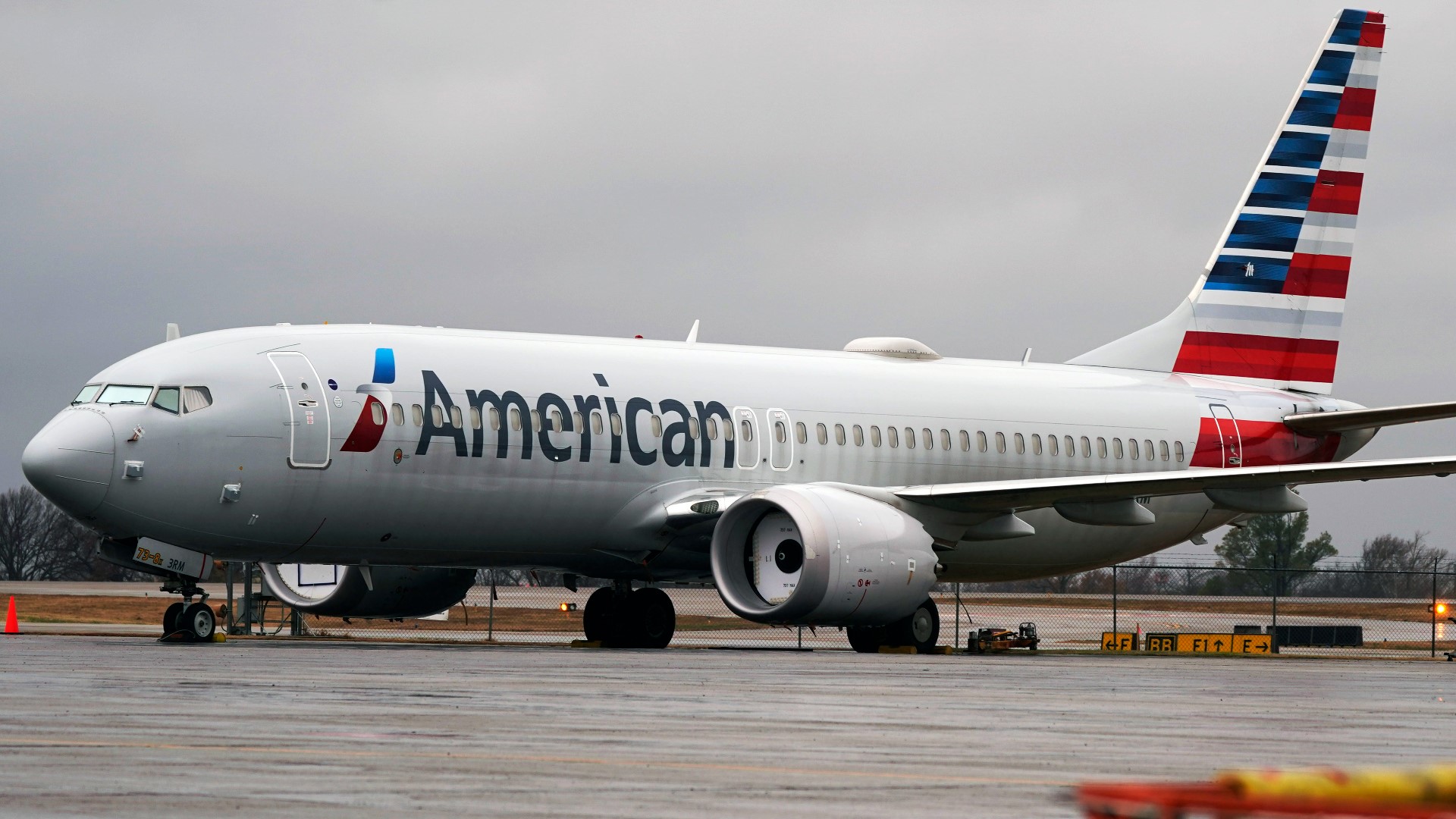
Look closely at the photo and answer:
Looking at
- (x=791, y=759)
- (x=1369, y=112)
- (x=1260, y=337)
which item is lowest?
(x=791, y=759)

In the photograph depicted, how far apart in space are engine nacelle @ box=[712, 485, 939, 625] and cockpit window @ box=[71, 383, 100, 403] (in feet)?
24.0

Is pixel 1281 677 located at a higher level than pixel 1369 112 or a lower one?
lower

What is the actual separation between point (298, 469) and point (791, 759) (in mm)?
13193

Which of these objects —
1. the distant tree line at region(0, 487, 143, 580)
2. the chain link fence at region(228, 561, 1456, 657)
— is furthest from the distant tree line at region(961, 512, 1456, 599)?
the distant tree line at region(0, 487, 143, 580)

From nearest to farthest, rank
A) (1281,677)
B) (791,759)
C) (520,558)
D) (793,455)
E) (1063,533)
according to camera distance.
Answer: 1. (791,759)
2. (1281,677)
3. (520,558)
4. (793,455)
5. (1063,533)

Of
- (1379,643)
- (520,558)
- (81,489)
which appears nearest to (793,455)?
(520,558)

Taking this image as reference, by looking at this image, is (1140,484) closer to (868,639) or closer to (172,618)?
(868,639)

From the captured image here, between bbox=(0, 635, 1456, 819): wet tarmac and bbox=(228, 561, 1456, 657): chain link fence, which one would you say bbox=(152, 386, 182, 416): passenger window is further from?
bbox=(228, 561, 1456, 657): chain link fence

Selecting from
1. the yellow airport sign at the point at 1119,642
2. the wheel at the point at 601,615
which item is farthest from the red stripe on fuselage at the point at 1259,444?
the wheel at the point at 601,615

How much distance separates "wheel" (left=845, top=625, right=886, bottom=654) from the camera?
25594 millimetres

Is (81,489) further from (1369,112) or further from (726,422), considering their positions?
(1369,112)

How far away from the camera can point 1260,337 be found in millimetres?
32094

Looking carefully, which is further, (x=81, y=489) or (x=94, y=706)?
(x=81, y=489)

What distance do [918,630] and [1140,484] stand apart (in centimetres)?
364
